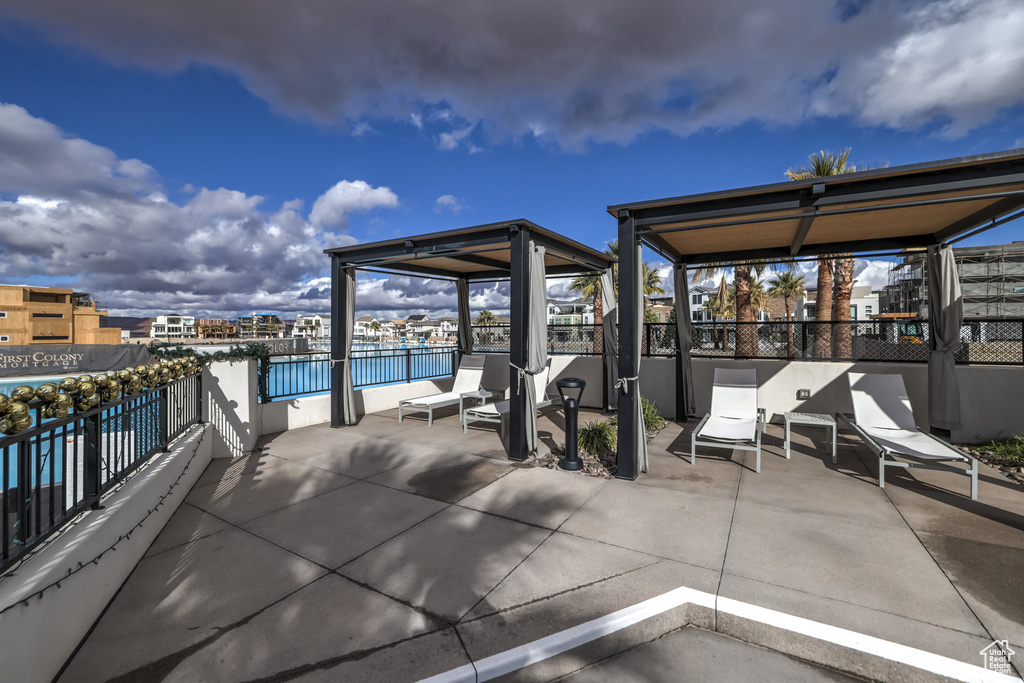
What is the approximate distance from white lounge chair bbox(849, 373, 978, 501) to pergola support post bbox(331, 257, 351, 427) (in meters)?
7.61

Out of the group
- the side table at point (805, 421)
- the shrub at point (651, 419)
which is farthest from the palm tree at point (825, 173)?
the shrub at point (651, 419)

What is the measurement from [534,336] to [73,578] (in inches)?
186

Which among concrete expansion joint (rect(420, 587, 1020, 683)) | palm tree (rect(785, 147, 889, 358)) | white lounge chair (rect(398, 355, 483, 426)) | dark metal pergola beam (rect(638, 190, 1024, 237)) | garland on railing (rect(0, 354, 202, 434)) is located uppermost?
palm tree (rect(785, 147, 889, 358))

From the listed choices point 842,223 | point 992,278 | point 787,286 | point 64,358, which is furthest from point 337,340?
point 992,278

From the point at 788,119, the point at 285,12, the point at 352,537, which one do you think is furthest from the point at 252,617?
the point at 788,119

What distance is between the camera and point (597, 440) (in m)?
5.87

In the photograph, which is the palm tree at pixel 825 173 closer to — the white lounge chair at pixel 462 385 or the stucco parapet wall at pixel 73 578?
the white lounge chair at pixel 462 385

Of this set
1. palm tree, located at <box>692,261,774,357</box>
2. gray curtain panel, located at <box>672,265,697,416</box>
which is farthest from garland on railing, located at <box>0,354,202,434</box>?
palm tree, located at <box>692,261,774,357</box>

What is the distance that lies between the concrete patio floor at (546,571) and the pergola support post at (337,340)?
2.48 m

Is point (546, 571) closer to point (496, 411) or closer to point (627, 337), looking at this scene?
point (627, 337)

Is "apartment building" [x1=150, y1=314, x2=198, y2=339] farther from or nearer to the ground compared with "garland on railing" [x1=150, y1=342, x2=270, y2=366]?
farther from the ground

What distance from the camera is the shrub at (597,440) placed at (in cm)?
579

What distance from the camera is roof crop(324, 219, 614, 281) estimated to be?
19.5 ft

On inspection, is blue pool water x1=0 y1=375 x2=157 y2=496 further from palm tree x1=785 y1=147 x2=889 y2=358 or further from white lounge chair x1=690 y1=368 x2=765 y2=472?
palm tree x1=785 y1=147 x2=889 y2=358
